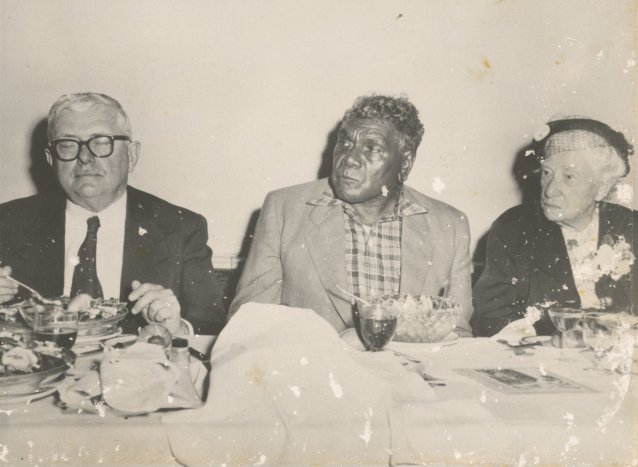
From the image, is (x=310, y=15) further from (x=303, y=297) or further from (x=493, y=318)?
(x=493, y=318)

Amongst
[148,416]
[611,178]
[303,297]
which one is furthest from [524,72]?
[148,416]

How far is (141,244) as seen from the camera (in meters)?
2.43

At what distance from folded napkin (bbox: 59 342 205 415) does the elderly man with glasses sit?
1174 mm

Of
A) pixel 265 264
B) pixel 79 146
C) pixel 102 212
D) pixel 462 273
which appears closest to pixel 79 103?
pixel 79 146

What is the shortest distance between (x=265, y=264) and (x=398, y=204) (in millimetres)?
693

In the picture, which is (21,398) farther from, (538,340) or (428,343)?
(538,340)

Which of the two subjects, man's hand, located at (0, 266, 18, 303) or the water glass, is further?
man's hand, located at (0, 266, 18, 303)

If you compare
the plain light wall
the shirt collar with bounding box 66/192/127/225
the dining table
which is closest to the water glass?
the dining table

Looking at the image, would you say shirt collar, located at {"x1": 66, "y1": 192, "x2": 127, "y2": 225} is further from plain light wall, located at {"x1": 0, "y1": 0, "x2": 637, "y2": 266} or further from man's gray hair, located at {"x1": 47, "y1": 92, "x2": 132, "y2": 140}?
plain light wall, located at {"x1": 0, "y1": 0, "x2": 637, "y2": 266}

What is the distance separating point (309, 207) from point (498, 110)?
1505 millimetres

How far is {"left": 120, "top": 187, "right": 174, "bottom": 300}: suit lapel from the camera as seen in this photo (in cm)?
240

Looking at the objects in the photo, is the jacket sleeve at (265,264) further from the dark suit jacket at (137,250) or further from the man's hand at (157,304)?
the man's hand at (157,304)

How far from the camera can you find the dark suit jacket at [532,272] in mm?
2469

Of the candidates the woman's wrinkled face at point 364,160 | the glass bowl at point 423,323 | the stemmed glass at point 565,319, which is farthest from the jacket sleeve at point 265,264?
the stemmed glass at point 565,319
